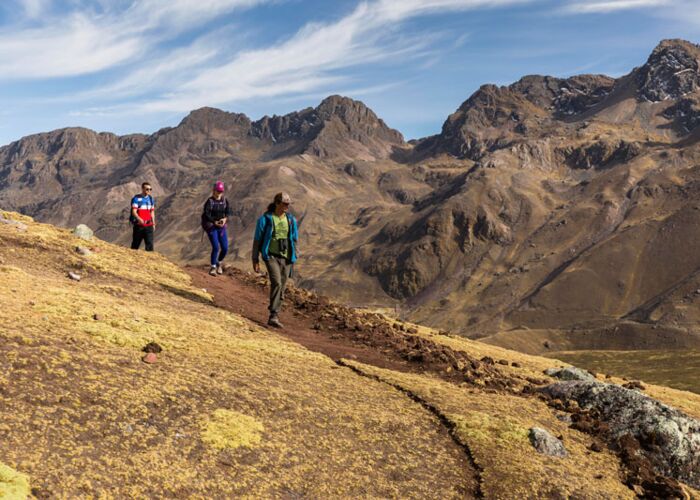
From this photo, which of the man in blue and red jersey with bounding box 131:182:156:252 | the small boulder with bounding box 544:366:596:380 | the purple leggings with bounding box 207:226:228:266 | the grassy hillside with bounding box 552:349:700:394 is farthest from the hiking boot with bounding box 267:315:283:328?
the grassy hillside with bounding box 552:349:700:394

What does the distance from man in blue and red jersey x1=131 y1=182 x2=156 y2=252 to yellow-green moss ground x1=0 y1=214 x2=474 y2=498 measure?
871 cm

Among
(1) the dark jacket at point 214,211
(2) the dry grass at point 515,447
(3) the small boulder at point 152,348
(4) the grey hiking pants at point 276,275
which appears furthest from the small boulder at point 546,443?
(1) the dark jacket at point 214,211

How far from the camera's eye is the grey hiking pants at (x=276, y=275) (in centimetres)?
1720

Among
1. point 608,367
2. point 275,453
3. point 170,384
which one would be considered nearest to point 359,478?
point 275,453

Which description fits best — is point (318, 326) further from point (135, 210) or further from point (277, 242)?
point (135, 210)

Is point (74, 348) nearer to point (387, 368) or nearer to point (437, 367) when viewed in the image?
point (387, 368)

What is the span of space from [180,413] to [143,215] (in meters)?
16.4

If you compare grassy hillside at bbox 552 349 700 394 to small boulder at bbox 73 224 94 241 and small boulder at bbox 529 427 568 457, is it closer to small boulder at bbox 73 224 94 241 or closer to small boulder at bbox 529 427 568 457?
small boulder at bbox 73 224 94 241

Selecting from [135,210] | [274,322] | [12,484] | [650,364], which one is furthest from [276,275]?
[650,364]

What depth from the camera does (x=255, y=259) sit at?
17391mm

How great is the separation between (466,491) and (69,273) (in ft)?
46.3

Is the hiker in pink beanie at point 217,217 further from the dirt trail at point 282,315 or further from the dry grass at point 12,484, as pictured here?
the dry grass at point 12,484

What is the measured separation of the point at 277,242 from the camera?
1725cm

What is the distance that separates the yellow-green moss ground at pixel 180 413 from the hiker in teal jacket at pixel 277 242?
9.14ft
